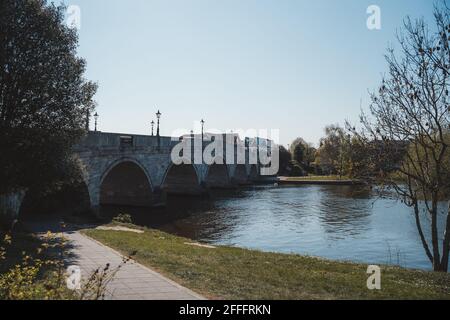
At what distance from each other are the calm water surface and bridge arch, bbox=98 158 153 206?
2.15 metres

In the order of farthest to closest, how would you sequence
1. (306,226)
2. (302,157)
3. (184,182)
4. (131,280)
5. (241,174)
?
(302,157) → (241,174) → (184,182) → (306,226) → (131,280)

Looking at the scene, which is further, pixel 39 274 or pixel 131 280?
pixel 39 274

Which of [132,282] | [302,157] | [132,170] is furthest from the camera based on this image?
[302,157]

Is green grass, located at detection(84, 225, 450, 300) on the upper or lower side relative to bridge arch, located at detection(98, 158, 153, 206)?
lower

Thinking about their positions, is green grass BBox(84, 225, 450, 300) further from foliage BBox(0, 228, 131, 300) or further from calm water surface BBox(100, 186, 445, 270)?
calm water surface BBox(100, 186, 445, 270)

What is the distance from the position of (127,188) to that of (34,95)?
26271mm

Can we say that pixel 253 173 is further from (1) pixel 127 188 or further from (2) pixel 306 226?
(2) pixel 306 226

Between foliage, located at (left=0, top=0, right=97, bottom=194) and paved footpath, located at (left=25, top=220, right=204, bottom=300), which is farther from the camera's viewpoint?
foliage, located at (left=0, top=0, right=97, bottom=194)

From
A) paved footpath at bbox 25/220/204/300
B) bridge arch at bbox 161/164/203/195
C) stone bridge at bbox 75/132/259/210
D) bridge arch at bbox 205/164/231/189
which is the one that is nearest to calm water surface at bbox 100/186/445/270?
stone bridge at bbox 75/132/259/210

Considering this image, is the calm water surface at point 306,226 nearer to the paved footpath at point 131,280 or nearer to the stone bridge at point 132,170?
the stone bridge at point 132,170

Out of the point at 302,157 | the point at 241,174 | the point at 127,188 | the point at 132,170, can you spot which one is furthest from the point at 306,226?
the point at 302,157

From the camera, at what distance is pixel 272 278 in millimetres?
10438

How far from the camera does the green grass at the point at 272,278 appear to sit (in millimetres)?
8805

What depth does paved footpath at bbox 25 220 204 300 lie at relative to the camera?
27.0 ft
